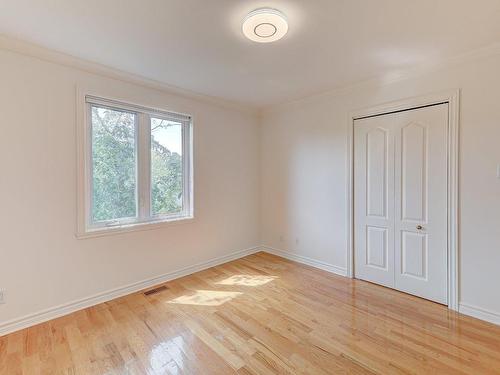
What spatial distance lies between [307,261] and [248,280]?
105 centimetres

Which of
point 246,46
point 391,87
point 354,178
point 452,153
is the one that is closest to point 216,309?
point 354,178

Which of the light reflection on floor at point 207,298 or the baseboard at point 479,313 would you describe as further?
the light reflection on floor at point 207,298

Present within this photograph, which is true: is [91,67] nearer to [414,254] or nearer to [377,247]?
[377,247]

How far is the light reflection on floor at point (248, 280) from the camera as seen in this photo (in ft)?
10.1

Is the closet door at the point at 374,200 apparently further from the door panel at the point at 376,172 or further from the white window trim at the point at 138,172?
the white window trim at the point at 138,172

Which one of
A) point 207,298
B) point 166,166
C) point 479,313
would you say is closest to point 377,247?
point 479,313

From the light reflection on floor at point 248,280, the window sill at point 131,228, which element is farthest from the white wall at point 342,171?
the window sill at point 131,228

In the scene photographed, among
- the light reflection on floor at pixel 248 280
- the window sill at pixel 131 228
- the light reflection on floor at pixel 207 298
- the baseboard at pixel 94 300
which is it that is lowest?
the light reflection on floor at pixel 207 298

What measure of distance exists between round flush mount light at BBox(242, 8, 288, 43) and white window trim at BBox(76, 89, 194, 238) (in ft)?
5.44

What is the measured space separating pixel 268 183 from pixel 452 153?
8.24 feet

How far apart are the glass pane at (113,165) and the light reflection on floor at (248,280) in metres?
1.43

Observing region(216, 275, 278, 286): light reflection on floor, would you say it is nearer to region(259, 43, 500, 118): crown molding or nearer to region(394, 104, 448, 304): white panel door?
region(394, 104, 448, 304): white panel door

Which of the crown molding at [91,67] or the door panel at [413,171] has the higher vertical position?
the crown molding at [91,67]

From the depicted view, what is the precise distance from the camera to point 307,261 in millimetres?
3729
